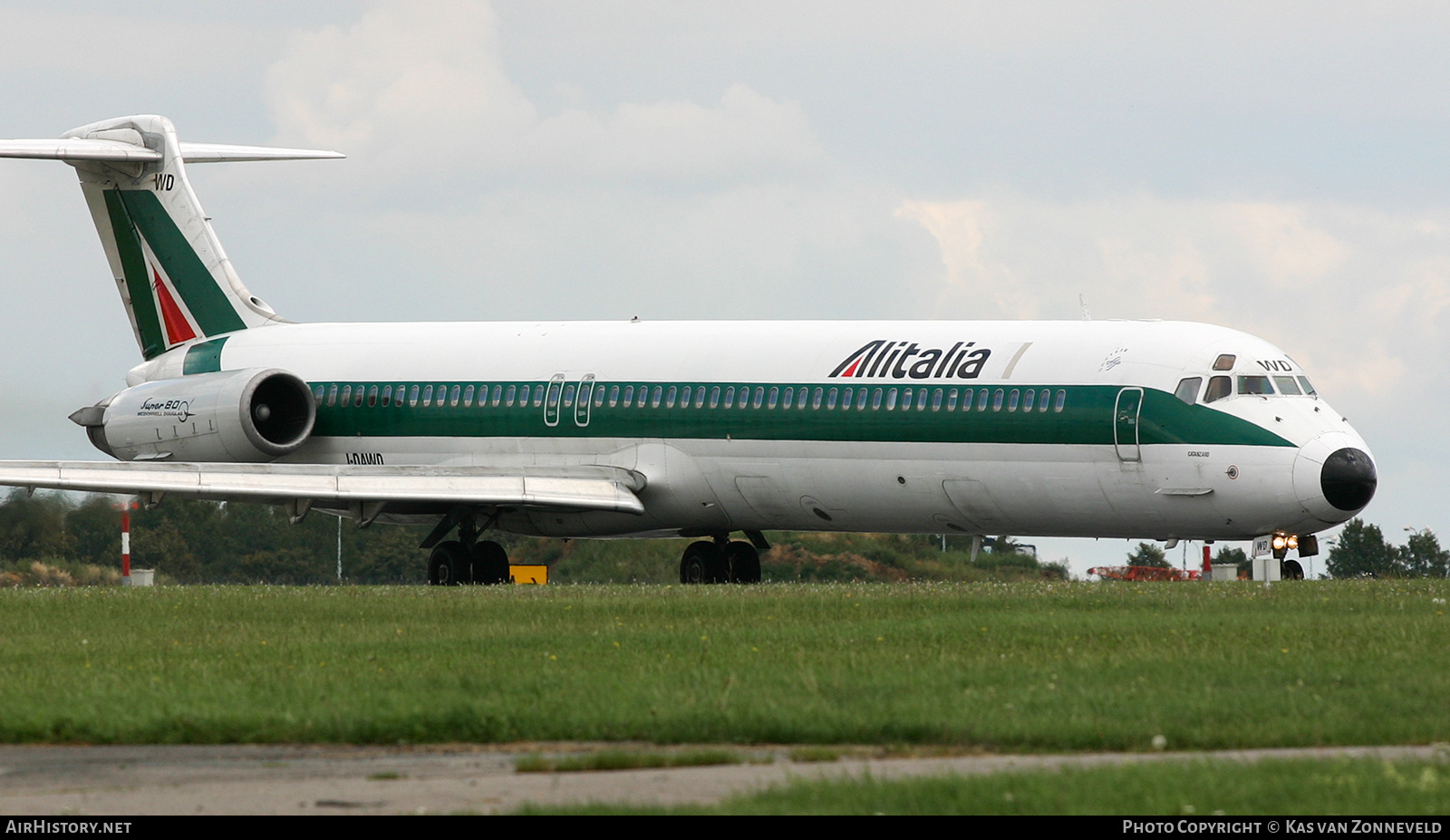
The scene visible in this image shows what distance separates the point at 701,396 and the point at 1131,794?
21028mm

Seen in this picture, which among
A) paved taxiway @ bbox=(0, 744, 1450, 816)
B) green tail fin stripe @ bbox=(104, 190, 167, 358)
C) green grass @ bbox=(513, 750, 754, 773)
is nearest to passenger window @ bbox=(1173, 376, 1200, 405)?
paved taxiway @ bbox=(0, 744, 1450, 816)

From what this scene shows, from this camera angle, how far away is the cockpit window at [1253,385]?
2598cm

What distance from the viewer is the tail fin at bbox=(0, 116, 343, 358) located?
3662 centimetres

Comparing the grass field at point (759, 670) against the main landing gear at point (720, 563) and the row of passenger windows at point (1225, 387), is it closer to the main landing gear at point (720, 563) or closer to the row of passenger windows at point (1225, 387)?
the row of passenger windows at point (1225, 387)

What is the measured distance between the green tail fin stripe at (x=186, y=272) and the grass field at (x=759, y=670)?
1476cm

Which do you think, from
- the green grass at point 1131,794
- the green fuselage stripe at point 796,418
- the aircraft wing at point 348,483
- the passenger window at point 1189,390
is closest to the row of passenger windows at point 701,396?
the green fuselage stripe at point 796,418

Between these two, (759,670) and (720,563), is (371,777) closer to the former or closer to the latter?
(759,670)

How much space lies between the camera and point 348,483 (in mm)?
29719

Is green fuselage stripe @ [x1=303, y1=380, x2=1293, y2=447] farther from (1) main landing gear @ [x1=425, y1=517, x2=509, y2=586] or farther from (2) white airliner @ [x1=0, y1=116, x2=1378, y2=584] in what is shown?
(1) main landing gear @ [x1=425, y1=517, x2=509, y2=586]

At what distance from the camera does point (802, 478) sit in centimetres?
2916

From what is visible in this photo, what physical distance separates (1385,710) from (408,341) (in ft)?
78.9

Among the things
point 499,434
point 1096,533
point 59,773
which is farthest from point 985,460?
point 59,773

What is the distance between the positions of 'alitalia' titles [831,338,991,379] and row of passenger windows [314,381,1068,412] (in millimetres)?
263
